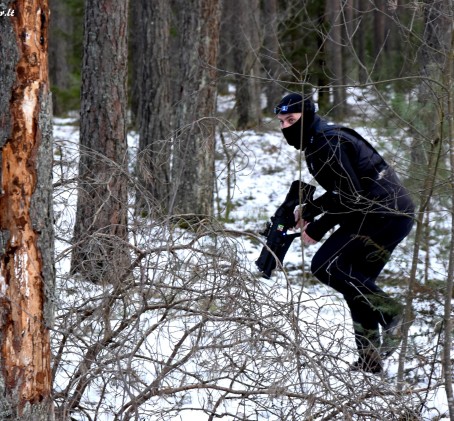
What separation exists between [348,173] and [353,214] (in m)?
0.37

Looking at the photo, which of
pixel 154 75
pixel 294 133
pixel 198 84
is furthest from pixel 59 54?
pixel 294 133

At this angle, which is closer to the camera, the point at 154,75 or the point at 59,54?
the point at 154,75

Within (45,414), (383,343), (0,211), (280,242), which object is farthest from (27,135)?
(383,343)

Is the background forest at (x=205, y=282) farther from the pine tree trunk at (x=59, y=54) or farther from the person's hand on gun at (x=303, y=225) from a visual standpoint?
the pine tree trunk at (x=59, y=54)

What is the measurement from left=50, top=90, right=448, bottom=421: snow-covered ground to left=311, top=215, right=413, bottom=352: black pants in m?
0.16

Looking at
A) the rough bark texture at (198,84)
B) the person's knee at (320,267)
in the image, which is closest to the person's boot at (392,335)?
the person's knee at (320,267)

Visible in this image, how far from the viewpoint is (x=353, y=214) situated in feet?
17.0

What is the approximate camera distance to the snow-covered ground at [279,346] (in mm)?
3754

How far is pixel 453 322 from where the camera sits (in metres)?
4.50

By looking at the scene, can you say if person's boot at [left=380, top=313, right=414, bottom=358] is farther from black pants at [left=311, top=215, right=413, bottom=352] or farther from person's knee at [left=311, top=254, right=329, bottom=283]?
person's knee at [left=311, top=254, right=329, bottom=283]

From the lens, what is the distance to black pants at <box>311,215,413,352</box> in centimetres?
504

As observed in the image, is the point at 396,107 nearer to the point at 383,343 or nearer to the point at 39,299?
the point at 383,343

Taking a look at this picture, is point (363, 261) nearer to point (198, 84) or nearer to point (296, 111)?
point (296, 111)

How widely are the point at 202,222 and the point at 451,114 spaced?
1.55 m
